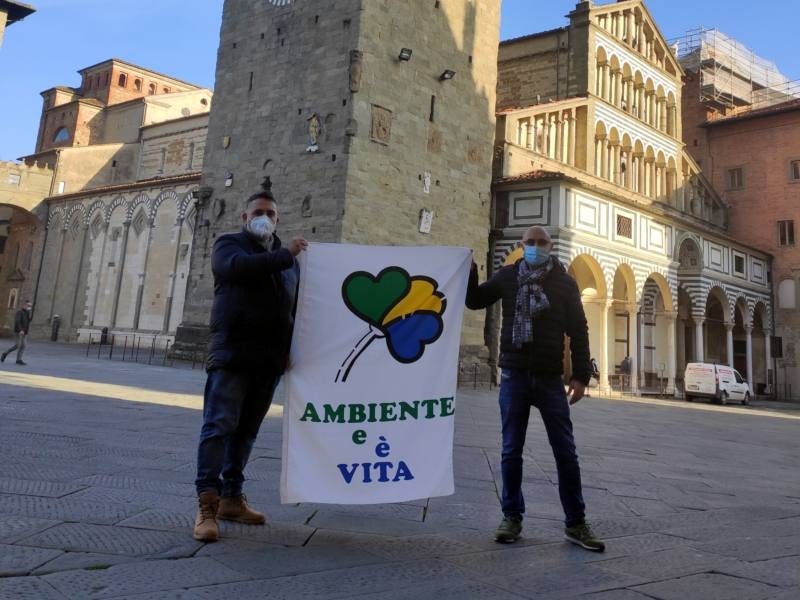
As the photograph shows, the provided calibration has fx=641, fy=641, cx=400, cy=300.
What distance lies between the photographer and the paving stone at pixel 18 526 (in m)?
2.59

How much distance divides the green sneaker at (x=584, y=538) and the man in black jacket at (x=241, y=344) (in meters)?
1.50

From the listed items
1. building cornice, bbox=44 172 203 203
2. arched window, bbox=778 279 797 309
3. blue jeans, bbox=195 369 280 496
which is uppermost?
building cornice, bbox=44 172 203 203

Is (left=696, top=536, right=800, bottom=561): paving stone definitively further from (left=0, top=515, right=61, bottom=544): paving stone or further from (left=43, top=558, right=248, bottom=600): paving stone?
(left=0, top=515, right=61, bottom=544): paving stone

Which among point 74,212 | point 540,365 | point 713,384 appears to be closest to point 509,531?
point 540,365

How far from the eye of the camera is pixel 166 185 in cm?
2747

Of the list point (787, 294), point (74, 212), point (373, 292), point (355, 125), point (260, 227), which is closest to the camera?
point (260, 227)

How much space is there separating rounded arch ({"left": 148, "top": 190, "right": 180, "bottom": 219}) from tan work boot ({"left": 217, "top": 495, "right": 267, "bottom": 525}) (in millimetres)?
25891

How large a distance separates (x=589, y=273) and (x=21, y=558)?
21.3m

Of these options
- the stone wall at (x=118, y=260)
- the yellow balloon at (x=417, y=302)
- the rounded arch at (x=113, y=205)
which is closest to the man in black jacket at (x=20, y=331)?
the stone wall at (x=118, y=260)

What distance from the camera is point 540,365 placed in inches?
130

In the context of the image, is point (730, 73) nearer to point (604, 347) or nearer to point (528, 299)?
point (604, 347)

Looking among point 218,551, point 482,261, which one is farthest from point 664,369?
point 218,551

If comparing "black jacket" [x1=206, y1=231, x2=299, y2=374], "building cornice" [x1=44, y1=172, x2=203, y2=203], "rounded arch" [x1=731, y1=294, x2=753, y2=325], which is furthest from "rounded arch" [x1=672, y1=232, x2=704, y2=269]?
"black jacket" [x1=206, y1=231, x2=299, y2=374]

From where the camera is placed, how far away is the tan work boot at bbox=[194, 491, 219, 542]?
8.97 feet
